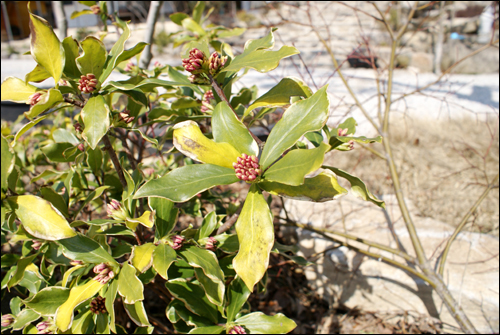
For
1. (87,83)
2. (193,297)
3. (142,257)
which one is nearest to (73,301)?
(142,257)

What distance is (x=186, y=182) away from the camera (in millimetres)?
Result: 769

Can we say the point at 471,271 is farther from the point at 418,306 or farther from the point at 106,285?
the point at 106,285

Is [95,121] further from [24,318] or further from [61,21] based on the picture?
[61,21]

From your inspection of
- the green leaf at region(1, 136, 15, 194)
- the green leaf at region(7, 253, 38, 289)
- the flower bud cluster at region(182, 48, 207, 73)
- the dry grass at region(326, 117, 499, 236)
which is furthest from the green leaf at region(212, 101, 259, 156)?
the dry grass at region(326, 117, 499, 236)

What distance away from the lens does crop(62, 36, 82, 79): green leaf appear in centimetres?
89

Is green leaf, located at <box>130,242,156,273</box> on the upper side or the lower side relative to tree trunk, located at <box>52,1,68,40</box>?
lower

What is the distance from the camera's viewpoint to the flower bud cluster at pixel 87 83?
880 millimetres

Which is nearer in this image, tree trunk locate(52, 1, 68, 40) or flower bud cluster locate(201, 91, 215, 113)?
flower bud cluster locate(201, 91, 215, 113)

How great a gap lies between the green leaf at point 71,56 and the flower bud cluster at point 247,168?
51cm

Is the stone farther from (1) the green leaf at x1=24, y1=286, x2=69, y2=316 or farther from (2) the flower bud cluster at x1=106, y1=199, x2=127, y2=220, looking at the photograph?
(1) the green leaf at x1=24, y1=286, x2=69, y2=316

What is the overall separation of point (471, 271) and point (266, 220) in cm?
175

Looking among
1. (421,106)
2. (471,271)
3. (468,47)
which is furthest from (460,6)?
(471,271)

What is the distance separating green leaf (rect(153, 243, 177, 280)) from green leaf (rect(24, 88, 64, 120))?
44cm

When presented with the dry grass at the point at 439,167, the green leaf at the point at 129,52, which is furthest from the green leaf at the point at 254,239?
Answer: the dry grass at the point at 439,167
